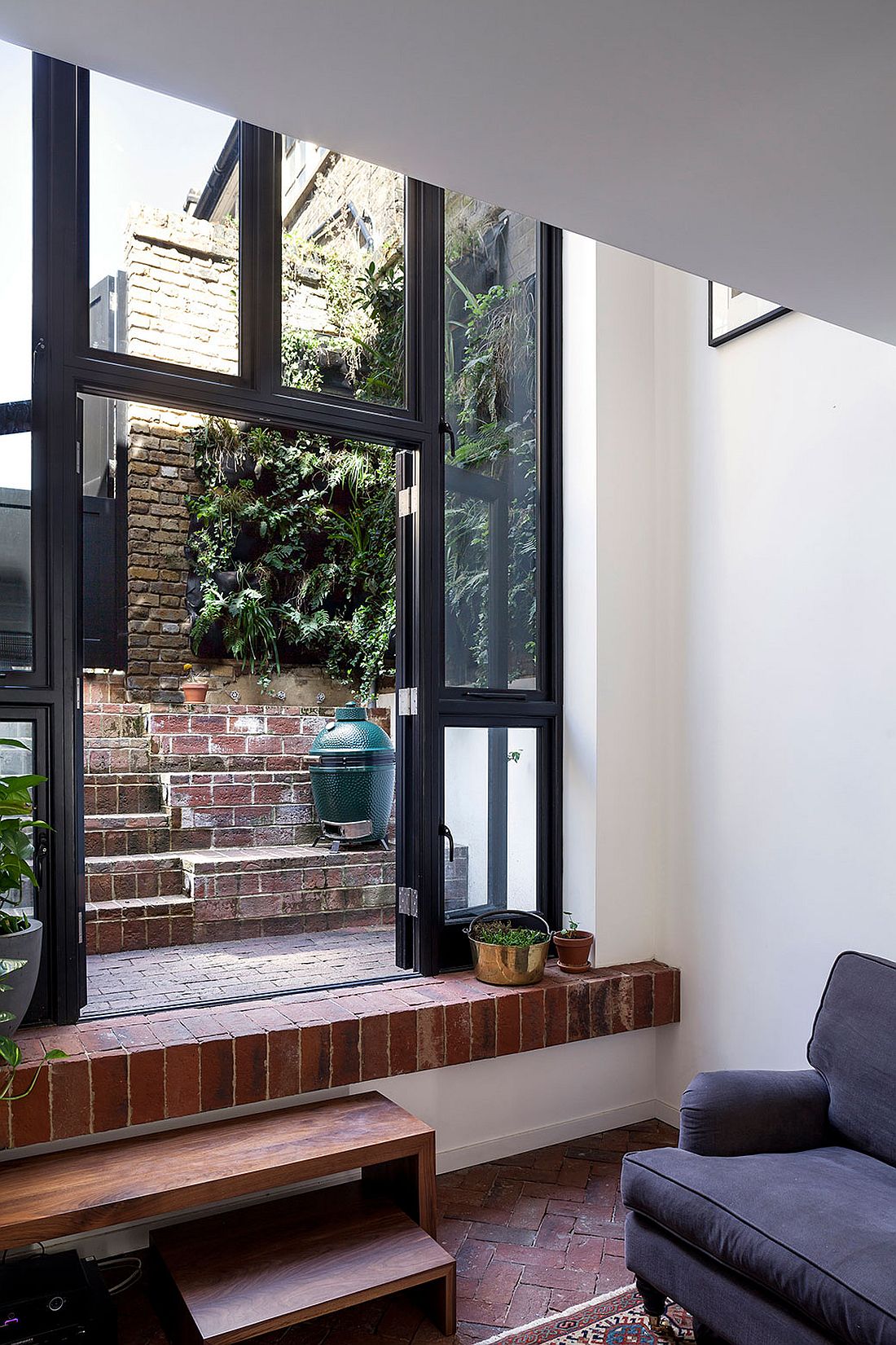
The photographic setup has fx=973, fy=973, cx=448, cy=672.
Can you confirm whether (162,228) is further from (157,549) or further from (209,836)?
(157,549)

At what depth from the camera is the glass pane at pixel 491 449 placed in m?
3.49

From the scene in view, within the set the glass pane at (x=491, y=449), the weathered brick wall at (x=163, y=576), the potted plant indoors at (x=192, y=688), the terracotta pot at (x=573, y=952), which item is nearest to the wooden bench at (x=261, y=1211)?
the terracotta pot at (x=573, y=952)

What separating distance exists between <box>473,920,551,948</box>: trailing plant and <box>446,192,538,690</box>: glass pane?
85 cm

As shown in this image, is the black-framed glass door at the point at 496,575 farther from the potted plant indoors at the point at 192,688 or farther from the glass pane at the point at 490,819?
the potted plant indoors at the point at 192,688

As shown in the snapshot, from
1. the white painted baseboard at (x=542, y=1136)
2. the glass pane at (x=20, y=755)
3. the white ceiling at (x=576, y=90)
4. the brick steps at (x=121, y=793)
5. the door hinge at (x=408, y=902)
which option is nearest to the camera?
the white ceiling at (x=576, y=90)

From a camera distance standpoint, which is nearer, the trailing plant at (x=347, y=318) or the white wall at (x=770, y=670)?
the white wall at (x=770, y=670)

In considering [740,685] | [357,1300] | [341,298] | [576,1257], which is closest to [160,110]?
[341,298]

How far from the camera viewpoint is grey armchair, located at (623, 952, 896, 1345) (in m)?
1.80

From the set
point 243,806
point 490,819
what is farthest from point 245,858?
point 490,819

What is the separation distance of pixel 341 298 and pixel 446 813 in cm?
181

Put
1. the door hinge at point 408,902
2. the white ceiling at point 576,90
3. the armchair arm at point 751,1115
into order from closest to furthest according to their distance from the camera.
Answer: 1. the white ceiling at point 576,90
2. the armchair arm at point 751,1115
3. the door hinge at point 408,902

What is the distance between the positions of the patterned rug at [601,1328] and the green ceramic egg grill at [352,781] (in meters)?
2.97

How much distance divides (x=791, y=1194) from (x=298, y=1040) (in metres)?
1.31

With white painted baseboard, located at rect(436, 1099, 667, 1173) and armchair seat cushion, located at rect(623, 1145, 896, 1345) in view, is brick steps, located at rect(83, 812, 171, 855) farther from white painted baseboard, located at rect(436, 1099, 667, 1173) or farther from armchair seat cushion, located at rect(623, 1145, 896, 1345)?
armchair seat cushion, located at rect(623, 1145, 896, 1345)
